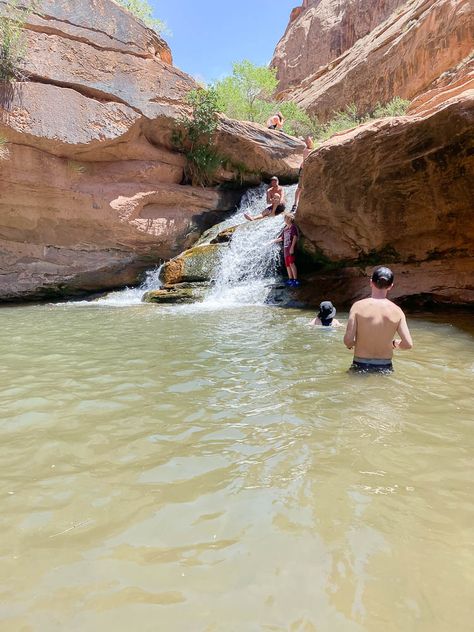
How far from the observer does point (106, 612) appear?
1.37m

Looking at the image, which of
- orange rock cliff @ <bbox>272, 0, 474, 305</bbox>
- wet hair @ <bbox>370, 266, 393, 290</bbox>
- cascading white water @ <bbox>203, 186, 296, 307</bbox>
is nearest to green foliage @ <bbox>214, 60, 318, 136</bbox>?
orange rock cliff @ <bbox>272, 0, 474, 305</bbox>

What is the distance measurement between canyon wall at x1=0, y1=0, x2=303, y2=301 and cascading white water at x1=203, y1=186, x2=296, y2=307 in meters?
2.77

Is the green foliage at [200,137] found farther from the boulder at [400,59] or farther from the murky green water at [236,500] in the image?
the boulder at [400,59]

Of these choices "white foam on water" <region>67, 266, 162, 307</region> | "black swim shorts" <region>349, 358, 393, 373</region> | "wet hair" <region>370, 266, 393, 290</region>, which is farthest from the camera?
"white foam on water" <region>67, 266, 162, 307</region>

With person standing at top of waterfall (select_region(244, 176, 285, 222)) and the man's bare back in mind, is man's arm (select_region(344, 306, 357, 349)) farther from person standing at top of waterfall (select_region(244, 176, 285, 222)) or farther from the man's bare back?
person standing at top of waterfall (select_region(244, 176, 285, 222))

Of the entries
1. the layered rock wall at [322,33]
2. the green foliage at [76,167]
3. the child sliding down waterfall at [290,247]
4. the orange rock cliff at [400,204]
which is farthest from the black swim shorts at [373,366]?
the layered rock wall at [322,33]

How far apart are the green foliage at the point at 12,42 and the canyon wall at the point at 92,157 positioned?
202 millimetres

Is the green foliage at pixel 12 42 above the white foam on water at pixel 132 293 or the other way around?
above

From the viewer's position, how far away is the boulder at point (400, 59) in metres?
18.3

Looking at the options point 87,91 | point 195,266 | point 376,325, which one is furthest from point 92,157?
point 376,325

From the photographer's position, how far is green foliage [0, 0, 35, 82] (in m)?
10.5

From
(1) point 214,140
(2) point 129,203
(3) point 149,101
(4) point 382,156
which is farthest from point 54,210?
(4) point 382,156

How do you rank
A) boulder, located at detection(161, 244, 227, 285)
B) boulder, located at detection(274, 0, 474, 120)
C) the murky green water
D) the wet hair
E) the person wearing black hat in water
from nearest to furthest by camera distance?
1. the murky green water
2. the wet hair
3. the person wearing black hat in water
4. boulder, located at detection(161, 244, 227, 285)
5. boulder, located at detection(274, 0, 474, 120)

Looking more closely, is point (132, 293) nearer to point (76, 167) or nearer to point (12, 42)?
point (76, 167)
